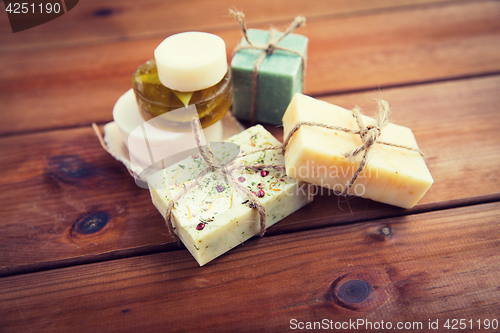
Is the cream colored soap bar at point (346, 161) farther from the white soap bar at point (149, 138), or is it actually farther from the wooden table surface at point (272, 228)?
the white soap bar at point (149, 138)

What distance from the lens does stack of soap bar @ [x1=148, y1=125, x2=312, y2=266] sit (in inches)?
29.9

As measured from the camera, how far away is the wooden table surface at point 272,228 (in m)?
0.75

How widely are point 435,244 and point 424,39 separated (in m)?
0.92

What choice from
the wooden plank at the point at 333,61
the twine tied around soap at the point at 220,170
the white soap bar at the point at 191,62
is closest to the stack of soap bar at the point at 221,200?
the twine tied around soap at the point at 220,170

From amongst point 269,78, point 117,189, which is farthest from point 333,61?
point 117,189

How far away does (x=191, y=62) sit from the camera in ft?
2.67

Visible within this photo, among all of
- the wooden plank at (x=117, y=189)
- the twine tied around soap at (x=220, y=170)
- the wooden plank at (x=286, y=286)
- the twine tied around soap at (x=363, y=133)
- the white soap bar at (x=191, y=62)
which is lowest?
the wooden plank at (x=286, y=286)

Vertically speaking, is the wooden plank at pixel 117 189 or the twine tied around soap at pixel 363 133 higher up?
the twine tied around soap at pixel 363 133

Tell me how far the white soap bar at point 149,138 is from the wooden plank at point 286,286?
253 millimetres

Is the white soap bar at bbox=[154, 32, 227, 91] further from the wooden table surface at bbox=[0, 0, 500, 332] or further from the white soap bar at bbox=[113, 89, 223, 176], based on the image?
the wooden table surface at bbox=[0, 0, 500, 332]

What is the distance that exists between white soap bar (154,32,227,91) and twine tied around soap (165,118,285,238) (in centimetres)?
9

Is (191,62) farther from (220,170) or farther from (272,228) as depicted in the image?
(272,228)

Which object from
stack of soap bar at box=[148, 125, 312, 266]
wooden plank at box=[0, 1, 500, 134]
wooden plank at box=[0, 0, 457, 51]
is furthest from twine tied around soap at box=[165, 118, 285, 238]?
wooden plank at box=[0, 0, 457, 51]

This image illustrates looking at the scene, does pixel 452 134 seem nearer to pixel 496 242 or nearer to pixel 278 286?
pixel 496 242
